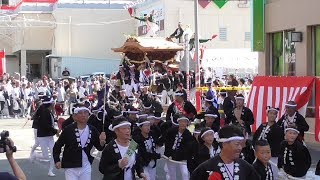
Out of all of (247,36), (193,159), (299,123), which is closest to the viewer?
(193,159)

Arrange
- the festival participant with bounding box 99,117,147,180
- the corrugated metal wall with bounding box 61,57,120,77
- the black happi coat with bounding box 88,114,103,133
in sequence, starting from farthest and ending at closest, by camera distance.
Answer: the corrugated metal wall with bounding box 61,57,120,77, the black happi coat with bounding box 88,114,103,133, the festival participant with bounding box 99,117,147,180

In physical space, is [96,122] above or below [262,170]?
below

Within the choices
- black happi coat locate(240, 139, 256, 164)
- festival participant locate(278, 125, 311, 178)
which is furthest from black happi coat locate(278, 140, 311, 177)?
black happi coat locate(240, 139, 256, 164)

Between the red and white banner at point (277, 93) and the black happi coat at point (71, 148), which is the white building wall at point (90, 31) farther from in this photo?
the black happi coat at point (71, 148)

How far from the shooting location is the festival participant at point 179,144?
1098 cm

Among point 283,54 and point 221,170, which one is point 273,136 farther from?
point 283,54

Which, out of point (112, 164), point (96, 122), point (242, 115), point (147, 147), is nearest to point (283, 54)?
point (242, 115)

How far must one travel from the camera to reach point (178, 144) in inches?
434

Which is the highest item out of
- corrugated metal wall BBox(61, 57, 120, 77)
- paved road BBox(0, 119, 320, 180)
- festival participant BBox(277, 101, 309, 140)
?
corrugated metal wall BBox(61, 57, 120, 77)

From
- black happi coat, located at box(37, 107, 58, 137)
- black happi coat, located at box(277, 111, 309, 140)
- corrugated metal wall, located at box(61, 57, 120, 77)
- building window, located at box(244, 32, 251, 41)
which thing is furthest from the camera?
corrugated metal wall, located at box(61, 57, 120, 77)

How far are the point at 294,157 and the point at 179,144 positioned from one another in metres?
2.40

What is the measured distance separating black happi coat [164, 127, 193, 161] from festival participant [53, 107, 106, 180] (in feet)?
6.21

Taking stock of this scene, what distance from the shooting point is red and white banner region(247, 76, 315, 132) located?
16.2 m

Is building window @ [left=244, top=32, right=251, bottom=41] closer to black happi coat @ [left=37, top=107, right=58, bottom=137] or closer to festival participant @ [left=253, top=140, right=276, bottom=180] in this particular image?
black happi coat @ [left=37, top=107, right=58, bottom=137]
